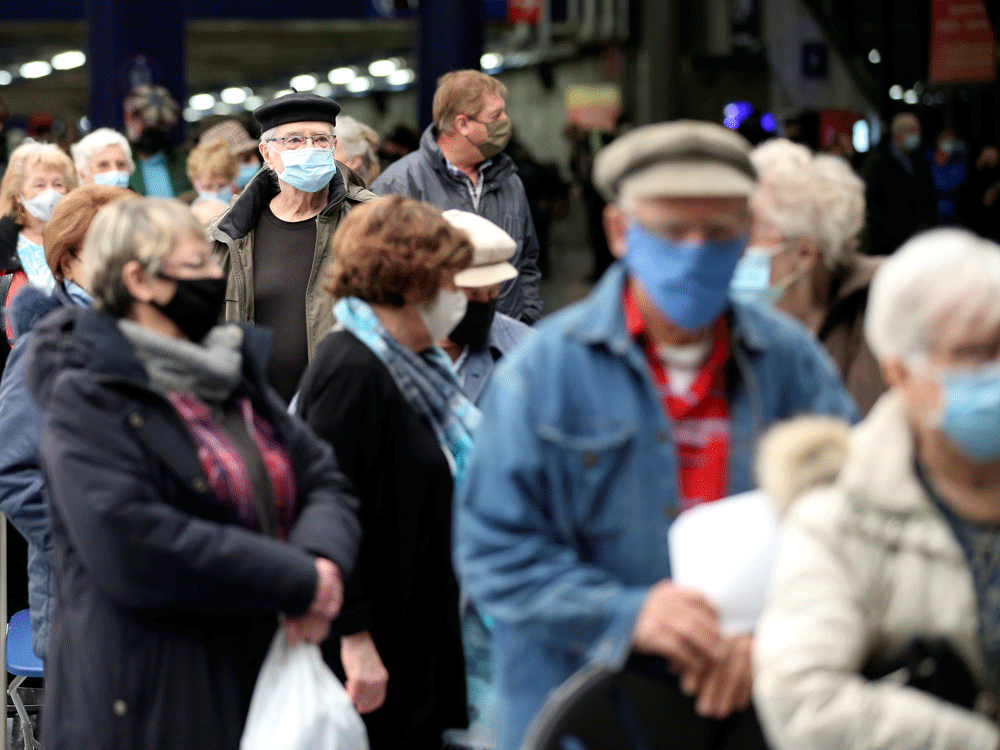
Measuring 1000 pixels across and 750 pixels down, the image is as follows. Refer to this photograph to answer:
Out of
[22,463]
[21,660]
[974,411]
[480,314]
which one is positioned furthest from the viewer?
[21,660]

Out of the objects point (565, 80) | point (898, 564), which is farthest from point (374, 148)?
point (565, 80)

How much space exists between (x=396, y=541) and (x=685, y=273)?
1443 mm

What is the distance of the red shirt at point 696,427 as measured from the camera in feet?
8.54

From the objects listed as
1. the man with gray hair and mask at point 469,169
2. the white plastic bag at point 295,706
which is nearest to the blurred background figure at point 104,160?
the man with gray hair and mask at point 469,169

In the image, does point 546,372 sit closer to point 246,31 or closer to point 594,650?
point 594,650

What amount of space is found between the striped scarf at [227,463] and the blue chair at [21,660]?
1.78 metres

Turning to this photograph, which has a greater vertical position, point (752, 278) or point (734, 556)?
point (752, 278)

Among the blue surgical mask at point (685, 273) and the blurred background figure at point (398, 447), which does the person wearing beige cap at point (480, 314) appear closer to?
the blurred background figure at point (398, 447)

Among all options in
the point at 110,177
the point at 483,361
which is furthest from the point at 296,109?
the point at 110,177

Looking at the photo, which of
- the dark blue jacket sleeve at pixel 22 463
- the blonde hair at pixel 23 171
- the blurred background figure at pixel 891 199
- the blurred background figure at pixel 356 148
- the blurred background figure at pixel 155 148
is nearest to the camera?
the dark blue jacket sleeve at pixel 22 463

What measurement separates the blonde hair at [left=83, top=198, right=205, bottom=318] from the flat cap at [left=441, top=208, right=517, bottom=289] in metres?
1.13

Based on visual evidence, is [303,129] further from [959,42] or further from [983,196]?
[959,42]

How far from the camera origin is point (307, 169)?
5.27m

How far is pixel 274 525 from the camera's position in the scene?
320cm
